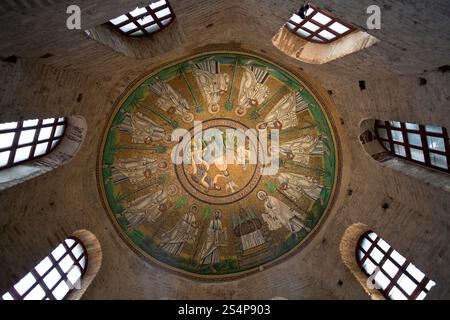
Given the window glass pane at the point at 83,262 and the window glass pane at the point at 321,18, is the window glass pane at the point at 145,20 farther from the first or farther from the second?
the window glass pane at the point at 83,262

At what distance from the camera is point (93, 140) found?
29.5 ft

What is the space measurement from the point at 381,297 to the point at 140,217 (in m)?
6.31

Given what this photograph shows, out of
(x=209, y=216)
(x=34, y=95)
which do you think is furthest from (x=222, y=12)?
(x=209, y=216)

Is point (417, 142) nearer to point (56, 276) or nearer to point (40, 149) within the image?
point (40, 149)

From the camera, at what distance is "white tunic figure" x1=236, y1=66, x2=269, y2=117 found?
9.62 m

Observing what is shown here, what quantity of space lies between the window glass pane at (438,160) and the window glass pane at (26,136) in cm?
756

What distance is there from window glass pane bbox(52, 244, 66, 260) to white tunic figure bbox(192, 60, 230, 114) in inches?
198

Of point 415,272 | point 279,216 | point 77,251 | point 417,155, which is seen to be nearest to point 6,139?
point 77,251

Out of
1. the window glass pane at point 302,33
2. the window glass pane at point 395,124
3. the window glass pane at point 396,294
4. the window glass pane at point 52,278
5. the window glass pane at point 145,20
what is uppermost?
the window glass pane at point 145,20

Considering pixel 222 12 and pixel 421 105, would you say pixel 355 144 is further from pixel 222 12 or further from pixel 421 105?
pixel 222 12

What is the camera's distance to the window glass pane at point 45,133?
25.1 ft

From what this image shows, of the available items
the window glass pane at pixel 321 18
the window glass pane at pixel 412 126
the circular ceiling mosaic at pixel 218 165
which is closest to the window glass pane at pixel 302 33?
the window glass pane at pixel 321 18

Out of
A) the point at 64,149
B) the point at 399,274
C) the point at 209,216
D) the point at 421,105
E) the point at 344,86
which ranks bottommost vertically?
the point at 399,274

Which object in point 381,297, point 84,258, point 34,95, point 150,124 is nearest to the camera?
point 34,95
